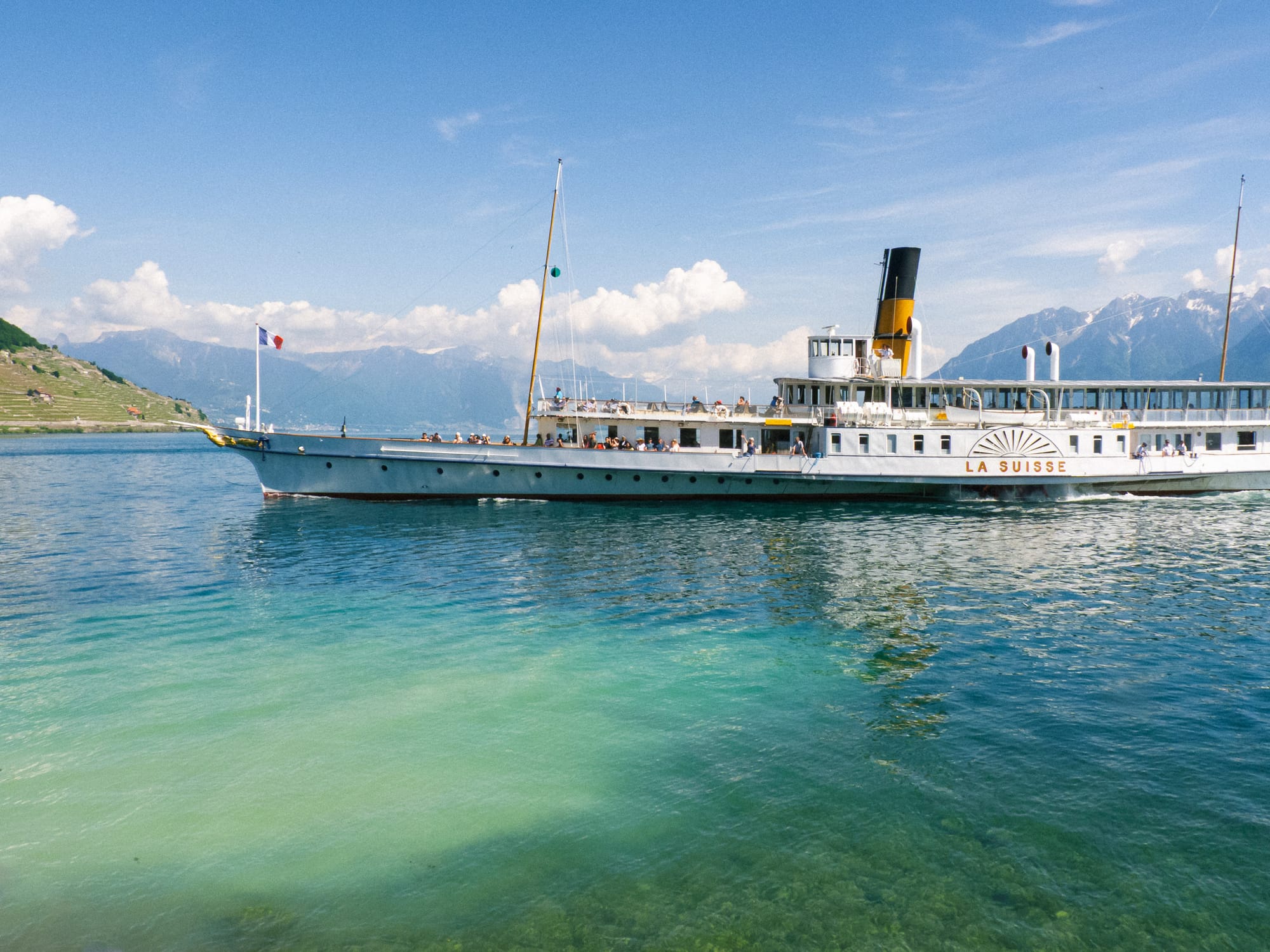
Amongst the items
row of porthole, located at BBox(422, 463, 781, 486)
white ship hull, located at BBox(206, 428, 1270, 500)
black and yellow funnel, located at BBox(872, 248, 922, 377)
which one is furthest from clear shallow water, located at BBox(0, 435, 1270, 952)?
black and yellow funnel, located at BBox(872, 248, 922, 377)

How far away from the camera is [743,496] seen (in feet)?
138

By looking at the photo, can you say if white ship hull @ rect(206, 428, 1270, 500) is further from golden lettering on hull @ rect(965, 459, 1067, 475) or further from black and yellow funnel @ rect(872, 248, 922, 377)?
black and yellow funnel @ rect(872, 248, 922, 377)

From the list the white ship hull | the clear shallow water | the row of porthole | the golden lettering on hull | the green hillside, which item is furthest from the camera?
the green hillside

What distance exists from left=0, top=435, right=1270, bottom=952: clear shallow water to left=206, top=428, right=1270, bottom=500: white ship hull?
16400mm

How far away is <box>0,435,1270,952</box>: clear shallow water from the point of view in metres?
7.88

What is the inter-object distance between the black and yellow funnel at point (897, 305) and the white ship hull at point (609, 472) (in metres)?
7.43

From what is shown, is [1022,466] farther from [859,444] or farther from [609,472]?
[609,472]

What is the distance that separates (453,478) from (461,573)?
17611 mm

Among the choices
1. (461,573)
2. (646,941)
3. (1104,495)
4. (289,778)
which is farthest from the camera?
(1104,495)

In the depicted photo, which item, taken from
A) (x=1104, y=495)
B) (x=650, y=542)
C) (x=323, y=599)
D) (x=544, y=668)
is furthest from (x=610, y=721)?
(x=1104, y=495)

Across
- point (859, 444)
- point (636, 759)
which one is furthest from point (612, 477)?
point (636, 759)

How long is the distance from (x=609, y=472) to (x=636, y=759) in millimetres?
29591

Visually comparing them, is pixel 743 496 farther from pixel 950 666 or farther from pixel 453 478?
pixel 950 666

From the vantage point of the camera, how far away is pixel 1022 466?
1642 inches
